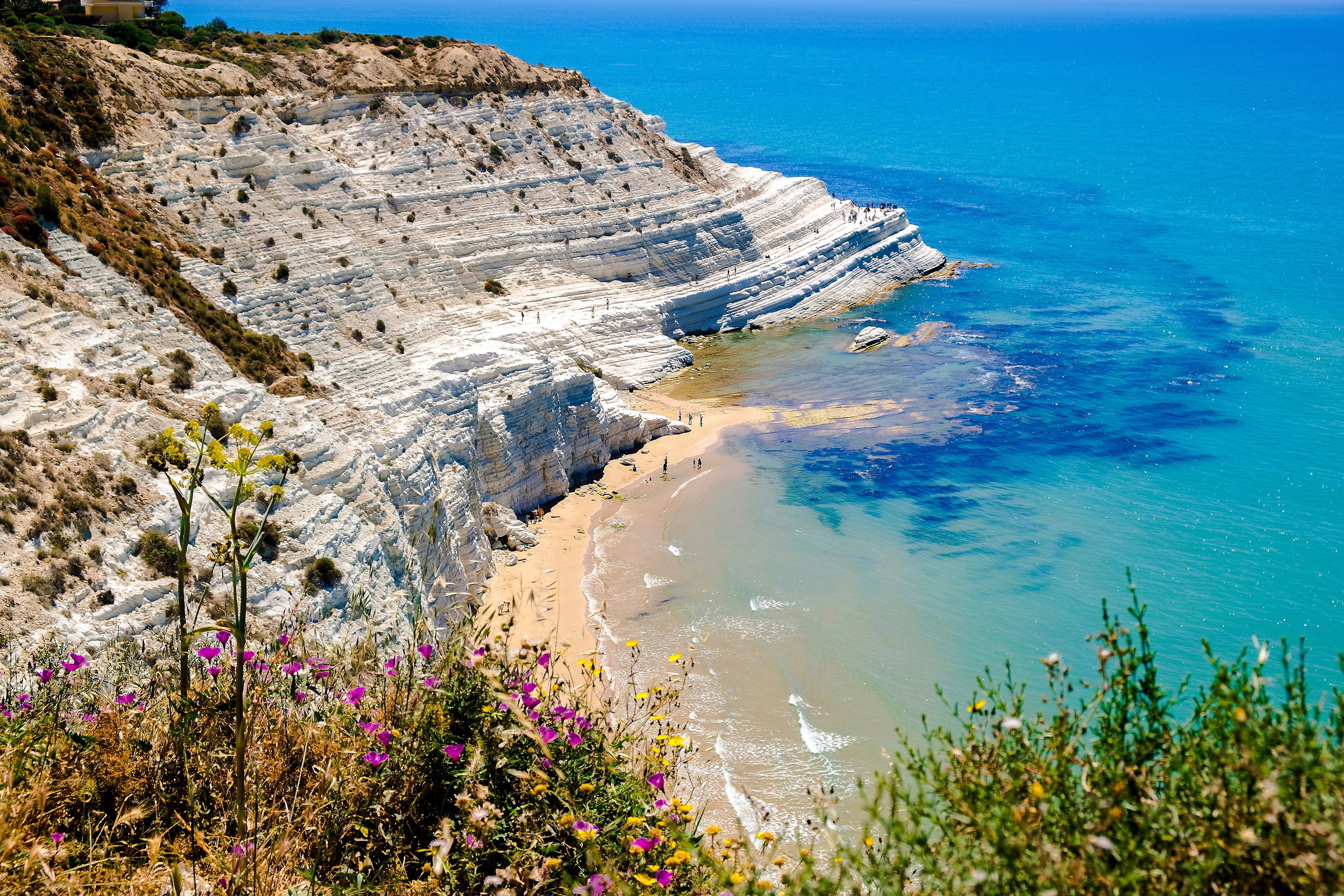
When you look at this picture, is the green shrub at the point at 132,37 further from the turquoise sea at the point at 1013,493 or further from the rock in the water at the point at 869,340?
the rock in the water at the point at 869,340

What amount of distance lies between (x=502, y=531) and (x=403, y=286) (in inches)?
519

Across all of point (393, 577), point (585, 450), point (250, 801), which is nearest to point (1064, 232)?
point (585, 450)

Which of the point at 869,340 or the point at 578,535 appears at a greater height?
the point at 869,340

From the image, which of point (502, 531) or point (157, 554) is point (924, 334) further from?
point (157, 554)

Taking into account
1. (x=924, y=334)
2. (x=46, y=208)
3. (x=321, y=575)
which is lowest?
(x=321, y=575)

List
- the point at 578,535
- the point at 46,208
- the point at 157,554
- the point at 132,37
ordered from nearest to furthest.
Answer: the point at 157,554 → the point at 46,208 → the point at 578,535 → the point at 132,37

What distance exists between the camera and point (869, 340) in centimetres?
5997

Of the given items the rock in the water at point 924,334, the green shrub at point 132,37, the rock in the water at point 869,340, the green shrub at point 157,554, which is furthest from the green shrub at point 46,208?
the rock in the water at point 924,334

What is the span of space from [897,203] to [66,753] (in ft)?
314

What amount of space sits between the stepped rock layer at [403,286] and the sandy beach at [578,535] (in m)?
1.06

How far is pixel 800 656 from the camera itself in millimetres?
29734

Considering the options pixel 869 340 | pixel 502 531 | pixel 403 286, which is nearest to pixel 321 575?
pixel 502 531

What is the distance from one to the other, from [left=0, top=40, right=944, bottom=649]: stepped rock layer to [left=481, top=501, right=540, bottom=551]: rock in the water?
3.20ft

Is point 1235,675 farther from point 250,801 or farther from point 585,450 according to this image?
point 585,450
